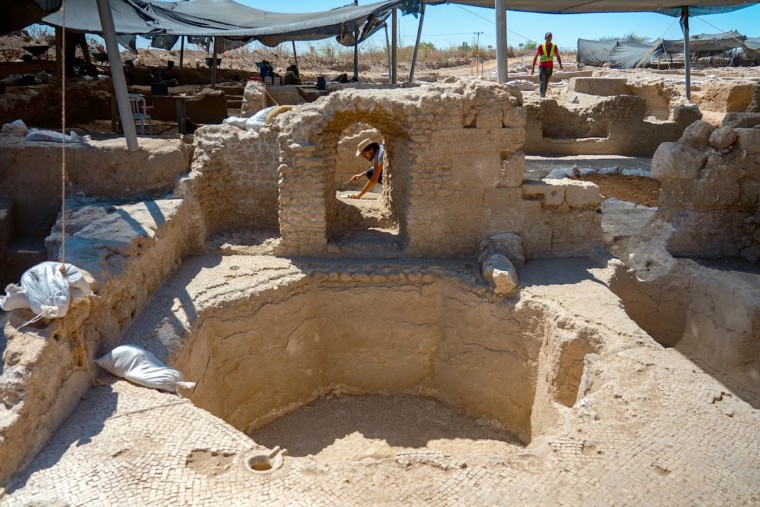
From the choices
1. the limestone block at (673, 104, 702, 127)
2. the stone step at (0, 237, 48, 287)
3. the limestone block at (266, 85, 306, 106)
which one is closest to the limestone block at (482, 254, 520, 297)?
the stone step at (0, 237, 48, 287)

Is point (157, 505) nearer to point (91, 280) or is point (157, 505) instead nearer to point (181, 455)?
point (181, 455)

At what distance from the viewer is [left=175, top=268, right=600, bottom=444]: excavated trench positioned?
18.7 ft

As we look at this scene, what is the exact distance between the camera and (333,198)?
7.47 meters

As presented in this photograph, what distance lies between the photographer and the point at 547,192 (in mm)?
6695

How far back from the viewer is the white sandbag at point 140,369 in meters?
4.34

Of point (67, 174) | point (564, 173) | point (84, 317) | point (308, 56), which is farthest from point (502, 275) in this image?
point (308, 56)

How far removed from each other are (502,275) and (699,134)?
2.83 metres

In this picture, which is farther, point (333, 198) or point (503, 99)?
point (333, 198)

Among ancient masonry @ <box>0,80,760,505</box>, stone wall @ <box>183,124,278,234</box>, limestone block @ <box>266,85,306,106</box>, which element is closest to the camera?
ancient masonry @ <box>0,80,760,505</box>

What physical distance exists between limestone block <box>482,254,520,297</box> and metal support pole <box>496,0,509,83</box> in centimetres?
289

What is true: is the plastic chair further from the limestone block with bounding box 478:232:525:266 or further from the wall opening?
the limestone block with bounding box 478:232:525:266

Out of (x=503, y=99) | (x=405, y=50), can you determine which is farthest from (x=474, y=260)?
(x=405, y=50)

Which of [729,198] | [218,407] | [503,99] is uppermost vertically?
[503,99]

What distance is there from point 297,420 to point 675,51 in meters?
25.0
